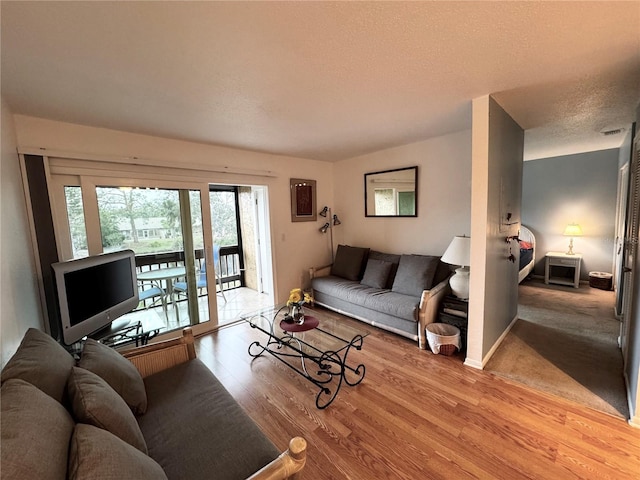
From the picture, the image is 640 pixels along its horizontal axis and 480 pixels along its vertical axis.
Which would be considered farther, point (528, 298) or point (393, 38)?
point (528, 298)

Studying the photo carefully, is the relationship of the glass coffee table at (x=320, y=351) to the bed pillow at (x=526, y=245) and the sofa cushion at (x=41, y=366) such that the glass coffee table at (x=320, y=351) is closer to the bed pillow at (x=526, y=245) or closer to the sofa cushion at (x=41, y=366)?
the sofa cushion at (x=41, y=366)

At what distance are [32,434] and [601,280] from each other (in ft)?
21.7

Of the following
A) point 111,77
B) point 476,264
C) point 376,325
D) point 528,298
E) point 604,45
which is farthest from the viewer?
point 528,298

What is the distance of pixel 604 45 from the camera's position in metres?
1.50

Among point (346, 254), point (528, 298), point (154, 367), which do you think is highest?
point (346, 254)

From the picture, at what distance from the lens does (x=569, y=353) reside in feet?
8.45

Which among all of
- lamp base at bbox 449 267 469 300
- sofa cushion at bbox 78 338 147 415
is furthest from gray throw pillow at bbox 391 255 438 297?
sofa cushion at bbox 78 338 147 415

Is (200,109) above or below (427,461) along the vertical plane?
above

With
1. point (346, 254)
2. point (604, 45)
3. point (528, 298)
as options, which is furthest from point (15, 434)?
point (528, 298)

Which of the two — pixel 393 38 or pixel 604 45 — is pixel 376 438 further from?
pixel 604 45

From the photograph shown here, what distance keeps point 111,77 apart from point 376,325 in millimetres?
3344

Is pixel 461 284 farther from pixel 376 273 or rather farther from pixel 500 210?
pixel 376 273

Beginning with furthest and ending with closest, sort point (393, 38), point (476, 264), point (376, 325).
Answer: point (376, 325) < point (476, 264) < point (393, 38)

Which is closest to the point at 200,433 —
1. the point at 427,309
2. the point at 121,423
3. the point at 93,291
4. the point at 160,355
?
the point at 121,423
